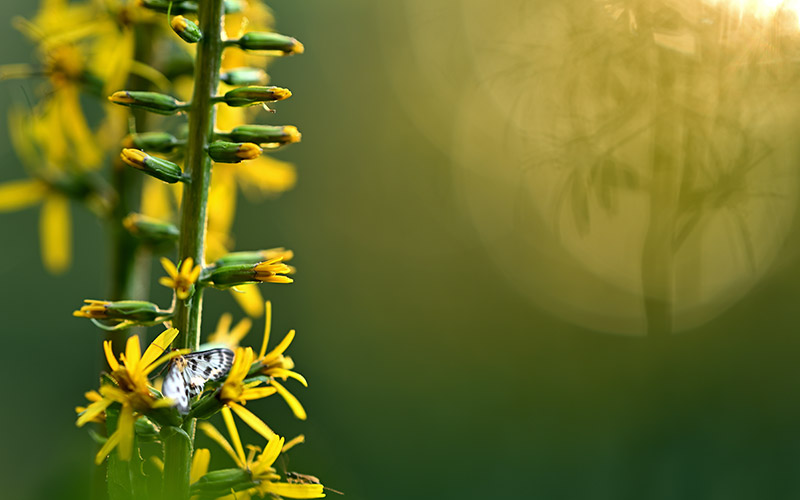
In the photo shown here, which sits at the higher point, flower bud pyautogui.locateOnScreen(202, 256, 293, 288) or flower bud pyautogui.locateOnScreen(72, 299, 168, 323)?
flower bud pyautogui.locateOnScreen(202, 256, 293, 288)

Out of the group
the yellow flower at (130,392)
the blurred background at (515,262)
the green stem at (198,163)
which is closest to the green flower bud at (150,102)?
the green stem at (198,163)

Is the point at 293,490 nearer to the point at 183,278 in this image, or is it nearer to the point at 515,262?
the point at 183,278

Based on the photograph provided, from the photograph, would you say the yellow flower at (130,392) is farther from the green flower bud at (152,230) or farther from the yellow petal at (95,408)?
the green flower bud at (152,230)

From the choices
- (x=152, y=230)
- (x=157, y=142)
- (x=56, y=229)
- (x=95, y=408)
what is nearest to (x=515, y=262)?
(x=56, y=229)

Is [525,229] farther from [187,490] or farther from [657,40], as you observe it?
[187,490]

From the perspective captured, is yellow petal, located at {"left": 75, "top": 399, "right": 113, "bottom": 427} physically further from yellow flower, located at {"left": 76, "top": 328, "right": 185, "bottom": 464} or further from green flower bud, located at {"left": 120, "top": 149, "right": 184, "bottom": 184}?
green flower bud, located at {"left": 120, "top": 149, "right": 184, "bottom": 184}

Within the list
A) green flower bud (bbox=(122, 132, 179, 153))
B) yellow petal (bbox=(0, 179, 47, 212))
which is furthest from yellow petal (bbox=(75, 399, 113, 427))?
yellow petal (bbox=(0, 179, 47, 212))

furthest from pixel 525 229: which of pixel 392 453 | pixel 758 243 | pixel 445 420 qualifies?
pixel 758 243
